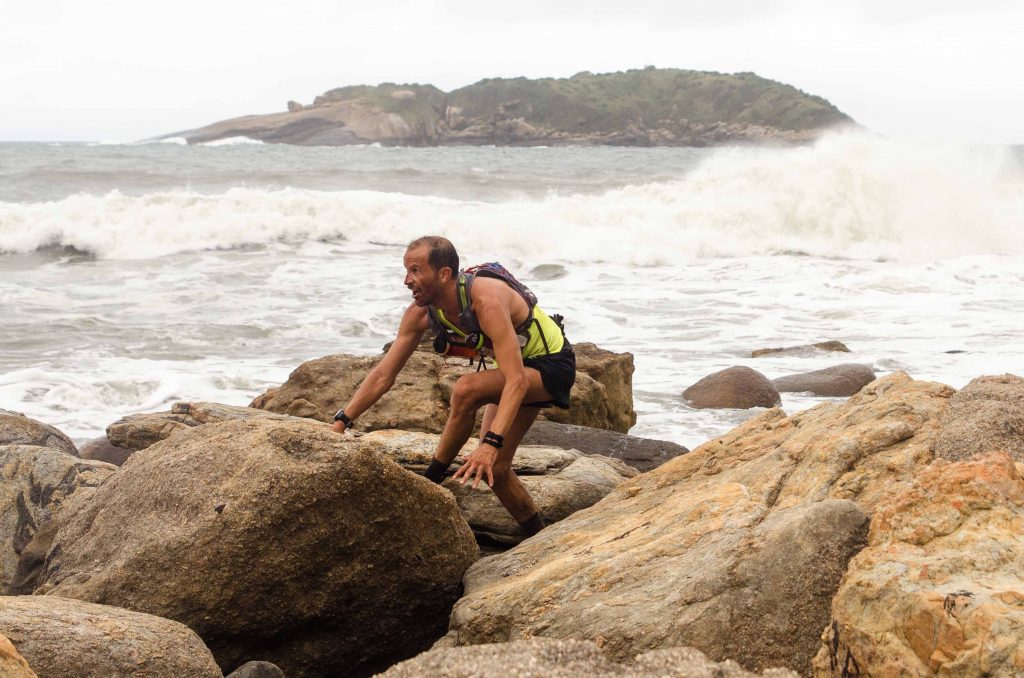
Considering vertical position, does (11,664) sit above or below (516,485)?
above

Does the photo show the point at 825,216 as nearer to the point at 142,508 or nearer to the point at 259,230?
the point at 259,230

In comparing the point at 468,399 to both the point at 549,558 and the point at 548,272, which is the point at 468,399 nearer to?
the point at 549,558

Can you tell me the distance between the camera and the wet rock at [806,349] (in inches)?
449

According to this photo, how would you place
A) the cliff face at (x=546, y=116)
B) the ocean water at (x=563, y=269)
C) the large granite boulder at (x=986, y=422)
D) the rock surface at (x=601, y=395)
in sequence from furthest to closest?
the cliff face at (x=546, y=116) → the ocean water at (x=563, y=269) → the rock surface at (x=601, y=395) → the large granite boulder at (x=986, y=422)

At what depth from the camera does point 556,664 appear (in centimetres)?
268

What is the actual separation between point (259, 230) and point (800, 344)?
12707 millimetres

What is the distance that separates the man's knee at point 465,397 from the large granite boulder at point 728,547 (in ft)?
2.08

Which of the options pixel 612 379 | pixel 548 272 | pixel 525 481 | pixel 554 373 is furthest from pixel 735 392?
pixel 548 272

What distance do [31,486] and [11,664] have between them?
3.05m

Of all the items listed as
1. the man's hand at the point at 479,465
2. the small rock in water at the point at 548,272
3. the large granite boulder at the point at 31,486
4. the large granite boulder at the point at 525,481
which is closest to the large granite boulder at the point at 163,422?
the large granite boulder at the point at 31,486

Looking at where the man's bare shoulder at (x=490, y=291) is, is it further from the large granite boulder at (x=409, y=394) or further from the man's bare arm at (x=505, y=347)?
the large granite boulder at (x=409, y=394)

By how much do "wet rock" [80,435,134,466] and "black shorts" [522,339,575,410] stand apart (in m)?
3.49

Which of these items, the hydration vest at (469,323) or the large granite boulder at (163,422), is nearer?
the hydration vest at (469,323)

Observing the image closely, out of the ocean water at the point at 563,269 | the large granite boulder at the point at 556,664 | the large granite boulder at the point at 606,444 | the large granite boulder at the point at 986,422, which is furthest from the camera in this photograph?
the ocean water at the point at 563,269
